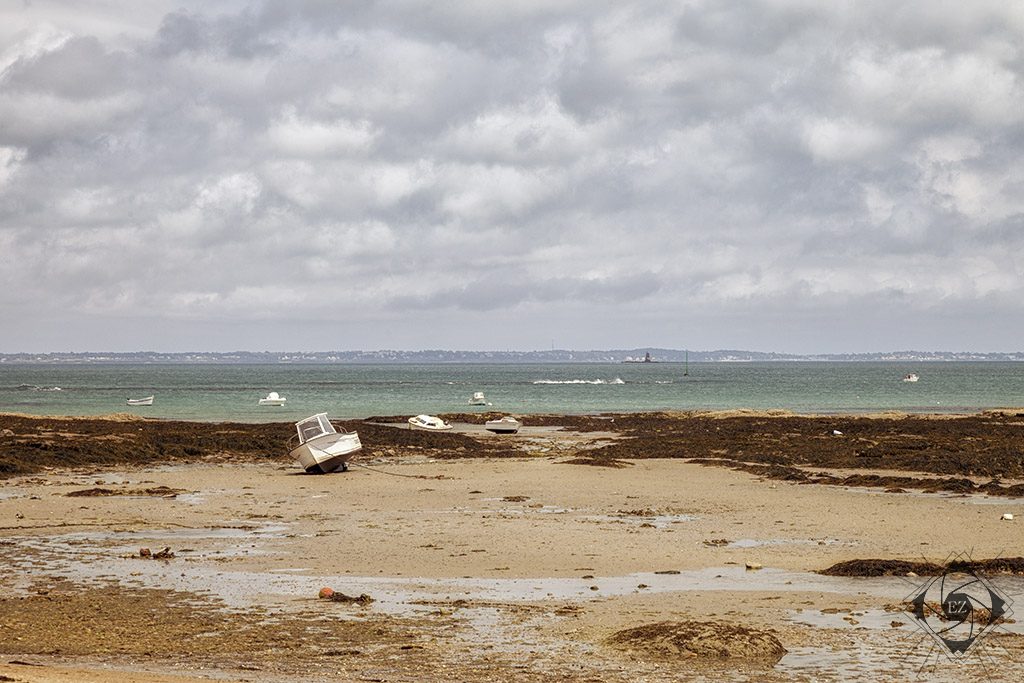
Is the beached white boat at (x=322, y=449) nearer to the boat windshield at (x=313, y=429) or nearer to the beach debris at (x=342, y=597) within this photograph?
the boat windshield at (x=313, y=429)

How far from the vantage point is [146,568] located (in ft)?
59.1

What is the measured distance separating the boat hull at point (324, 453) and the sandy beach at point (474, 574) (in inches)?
39.8

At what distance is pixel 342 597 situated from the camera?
51.1 ft

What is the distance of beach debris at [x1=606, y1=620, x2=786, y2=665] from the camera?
12.4 meters

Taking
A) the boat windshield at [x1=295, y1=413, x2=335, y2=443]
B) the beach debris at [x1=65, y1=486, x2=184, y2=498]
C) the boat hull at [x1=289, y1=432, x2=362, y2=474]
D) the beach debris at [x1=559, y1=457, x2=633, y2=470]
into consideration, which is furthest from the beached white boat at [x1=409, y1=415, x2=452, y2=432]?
the beach debris at [x1=65, y1=486, x2=184, y2=498]

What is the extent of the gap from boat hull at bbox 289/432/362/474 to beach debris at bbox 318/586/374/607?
19512 millimetres

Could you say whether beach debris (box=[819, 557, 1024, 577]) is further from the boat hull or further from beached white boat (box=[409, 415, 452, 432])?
beached white boat (box=[409, 415, 452, 432])

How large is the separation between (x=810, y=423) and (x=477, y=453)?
68.7ft

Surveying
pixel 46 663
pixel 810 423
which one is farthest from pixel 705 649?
pixel 810 423

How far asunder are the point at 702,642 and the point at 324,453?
78.3ft

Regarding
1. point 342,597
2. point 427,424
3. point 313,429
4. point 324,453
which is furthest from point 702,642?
point 427,424

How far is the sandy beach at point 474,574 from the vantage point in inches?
485

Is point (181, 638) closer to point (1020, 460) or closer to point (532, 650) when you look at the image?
point (532, 650)

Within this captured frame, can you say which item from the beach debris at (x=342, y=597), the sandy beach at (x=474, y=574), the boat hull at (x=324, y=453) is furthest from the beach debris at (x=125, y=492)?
the beach debris at (x=342, y=597)
